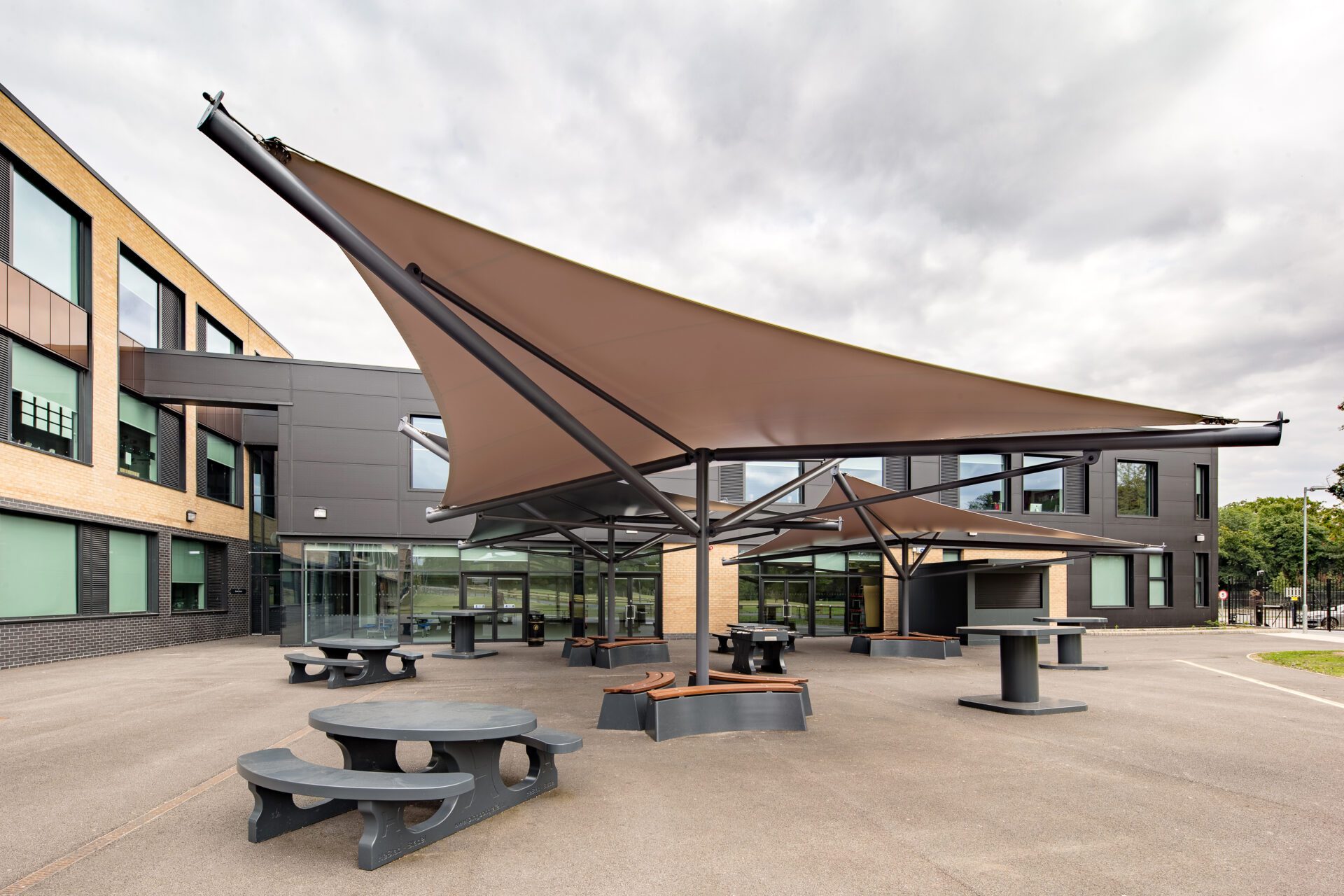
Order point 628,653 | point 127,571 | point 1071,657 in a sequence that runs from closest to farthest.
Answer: point 1071,657 < point 628,653 < point 127,571

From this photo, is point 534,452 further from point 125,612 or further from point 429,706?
point 125,612

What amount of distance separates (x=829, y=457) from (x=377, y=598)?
1521 centimetres

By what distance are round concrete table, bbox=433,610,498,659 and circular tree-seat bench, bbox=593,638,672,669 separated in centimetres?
318

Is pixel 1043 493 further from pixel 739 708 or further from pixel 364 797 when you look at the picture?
pixel 364 797

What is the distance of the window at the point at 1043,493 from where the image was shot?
2839 centimetres

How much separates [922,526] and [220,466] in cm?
2014

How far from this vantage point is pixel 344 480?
20.6 meters

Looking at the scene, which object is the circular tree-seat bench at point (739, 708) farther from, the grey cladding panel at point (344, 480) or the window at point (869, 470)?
the window at point (869, 470)

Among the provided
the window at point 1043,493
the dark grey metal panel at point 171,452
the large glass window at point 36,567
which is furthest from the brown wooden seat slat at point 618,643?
the window at point 1043,493

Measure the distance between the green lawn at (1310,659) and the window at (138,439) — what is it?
24441mm

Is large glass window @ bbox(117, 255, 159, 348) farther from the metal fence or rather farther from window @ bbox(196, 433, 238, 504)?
Answer: the metal fence

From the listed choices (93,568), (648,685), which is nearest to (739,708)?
(648,685)

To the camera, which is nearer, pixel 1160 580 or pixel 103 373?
pixel 103 373

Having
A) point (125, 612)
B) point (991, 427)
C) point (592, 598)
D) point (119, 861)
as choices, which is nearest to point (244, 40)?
point (119, 861)
